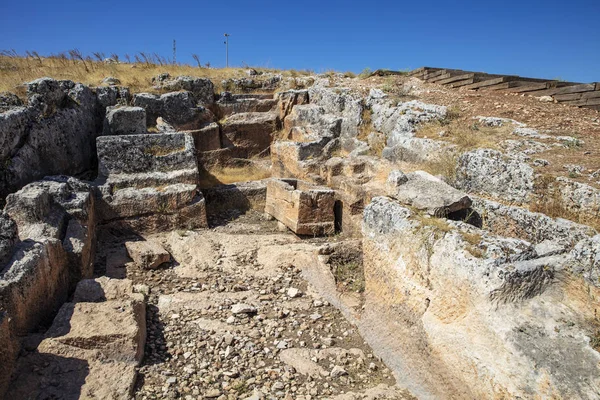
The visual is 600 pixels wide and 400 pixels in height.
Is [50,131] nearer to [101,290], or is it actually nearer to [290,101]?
[101,290]

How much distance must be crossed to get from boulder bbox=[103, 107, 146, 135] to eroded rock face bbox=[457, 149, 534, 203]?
240 inches

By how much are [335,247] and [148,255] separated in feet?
8.29

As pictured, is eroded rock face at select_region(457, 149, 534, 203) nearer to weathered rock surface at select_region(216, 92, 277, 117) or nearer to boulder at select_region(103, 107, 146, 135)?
boulder at select_region(103, 107, 146, 135)

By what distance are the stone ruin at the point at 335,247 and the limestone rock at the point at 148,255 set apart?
0.02m

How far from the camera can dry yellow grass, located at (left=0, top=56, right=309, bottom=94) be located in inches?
390

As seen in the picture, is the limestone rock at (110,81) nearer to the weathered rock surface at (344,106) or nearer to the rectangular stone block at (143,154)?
the rectangular stone block at (143,154)

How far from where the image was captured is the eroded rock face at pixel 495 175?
450 cm

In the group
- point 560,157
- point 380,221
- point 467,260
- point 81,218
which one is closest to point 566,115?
point 560,157

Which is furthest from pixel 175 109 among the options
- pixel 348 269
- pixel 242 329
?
pixel 242 329

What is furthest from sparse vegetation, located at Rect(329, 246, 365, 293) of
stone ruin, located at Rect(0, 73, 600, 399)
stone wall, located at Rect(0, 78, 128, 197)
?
stone wall, located at Rect(0, 78, 128, 197)

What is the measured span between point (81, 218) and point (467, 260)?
4.89 metres

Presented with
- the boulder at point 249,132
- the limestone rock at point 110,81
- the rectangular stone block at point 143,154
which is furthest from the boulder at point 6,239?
the boulder at point 249,132

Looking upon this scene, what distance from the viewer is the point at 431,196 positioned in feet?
14.6

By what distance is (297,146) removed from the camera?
871 cm
